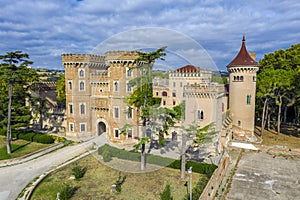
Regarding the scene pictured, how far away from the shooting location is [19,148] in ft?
73.7

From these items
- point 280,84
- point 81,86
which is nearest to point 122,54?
point 81,86

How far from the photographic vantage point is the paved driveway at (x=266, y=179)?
551 inches

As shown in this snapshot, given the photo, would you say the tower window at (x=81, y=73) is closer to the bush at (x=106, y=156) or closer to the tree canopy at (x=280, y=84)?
the bush at (x=106, y=156)

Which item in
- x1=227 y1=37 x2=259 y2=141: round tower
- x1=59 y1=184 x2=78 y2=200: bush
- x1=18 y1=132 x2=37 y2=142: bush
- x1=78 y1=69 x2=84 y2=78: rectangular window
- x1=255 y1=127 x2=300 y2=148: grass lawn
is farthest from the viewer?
x1=227 y1=37 x2=259 y2=141: round tower

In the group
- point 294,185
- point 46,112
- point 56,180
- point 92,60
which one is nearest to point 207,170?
point 294,185

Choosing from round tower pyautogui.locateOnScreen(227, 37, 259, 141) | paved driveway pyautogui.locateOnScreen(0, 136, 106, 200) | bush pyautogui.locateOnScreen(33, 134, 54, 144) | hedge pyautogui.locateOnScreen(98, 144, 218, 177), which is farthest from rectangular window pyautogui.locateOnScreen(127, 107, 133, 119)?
round tower pyautogui.locateOnScreen(227, 37, 259, 141)

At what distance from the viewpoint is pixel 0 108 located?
2366 cm

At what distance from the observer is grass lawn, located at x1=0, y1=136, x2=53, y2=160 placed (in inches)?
799

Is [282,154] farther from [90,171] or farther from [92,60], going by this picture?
[92,60]

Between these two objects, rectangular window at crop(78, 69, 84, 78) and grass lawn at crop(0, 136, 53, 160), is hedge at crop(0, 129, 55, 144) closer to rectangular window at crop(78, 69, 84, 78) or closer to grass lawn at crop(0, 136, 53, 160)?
grass lawn at crop(0, 136, 53, 160)

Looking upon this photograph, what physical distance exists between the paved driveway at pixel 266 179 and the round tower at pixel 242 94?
5957mm

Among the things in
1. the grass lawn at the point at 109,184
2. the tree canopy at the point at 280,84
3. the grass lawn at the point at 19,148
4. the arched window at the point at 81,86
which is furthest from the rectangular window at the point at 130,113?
the tree canopy at the point at 280,84

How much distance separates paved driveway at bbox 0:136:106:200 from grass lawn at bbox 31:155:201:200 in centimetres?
136

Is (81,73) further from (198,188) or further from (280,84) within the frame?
(280,84)
